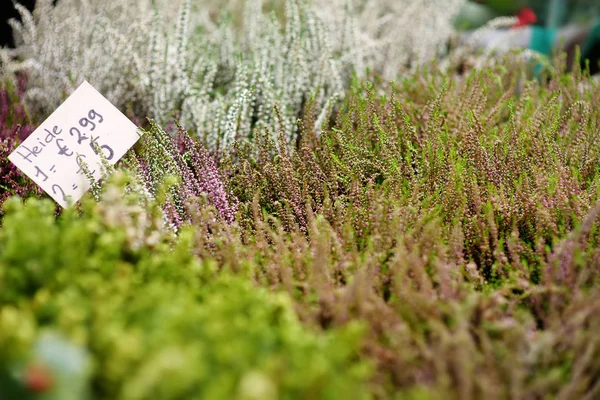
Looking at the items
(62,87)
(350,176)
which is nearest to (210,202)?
(350,176)

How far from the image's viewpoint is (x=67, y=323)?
704 millimetres

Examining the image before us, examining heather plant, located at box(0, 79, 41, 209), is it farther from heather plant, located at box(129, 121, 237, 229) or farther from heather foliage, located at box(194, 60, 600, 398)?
heather foliage, located at box(194, 60, 600, 398)

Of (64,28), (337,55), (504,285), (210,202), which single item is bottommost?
(504,285)

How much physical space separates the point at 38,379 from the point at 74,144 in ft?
2.95

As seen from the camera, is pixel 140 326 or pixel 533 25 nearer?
pixel 140 326

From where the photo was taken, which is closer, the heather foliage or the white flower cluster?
the heather foliage

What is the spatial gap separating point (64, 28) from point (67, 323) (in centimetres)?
195

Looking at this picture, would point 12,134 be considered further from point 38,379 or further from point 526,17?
point 526,17

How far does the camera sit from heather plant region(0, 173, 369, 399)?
64 cm

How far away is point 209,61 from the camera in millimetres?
1906

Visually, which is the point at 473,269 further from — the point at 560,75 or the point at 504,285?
the point at 560,75

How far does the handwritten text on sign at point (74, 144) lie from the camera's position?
1.32m

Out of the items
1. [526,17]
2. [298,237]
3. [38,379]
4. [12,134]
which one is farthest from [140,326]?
[526,17]

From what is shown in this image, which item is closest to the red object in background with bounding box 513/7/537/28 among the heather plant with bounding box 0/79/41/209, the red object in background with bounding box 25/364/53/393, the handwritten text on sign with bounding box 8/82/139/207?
the handwritten text on sign with bounding box 8/82/139/207
